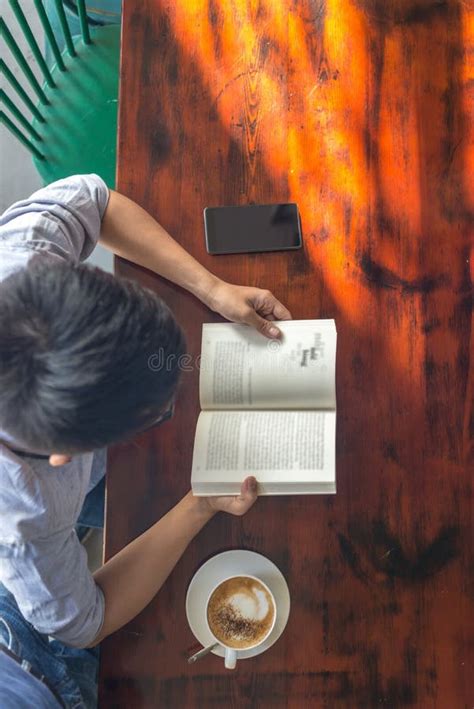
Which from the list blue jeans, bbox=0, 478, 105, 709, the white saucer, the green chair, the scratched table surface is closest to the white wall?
the green chair

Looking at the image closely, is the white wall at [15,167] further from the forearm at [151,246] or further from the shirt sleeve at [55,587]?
the shirt sleeve at [55,587]

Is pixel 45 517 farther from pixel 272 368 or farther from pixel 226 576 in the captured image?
pixel 272 368

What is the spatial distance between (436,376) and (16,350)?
2.19 feet

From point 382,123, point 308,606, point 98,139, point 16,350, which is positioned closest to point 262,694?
point 308,606

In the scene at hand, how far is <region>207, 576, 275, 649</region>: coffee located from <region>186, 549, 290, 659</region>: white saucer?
0.03 meters

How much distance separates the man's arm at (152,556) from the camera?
3.17 feet

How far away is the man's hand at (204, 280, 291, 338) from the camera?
1044 mm

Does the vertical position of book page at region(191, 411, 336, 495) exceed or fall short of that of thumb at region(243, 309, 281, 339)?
it falls short

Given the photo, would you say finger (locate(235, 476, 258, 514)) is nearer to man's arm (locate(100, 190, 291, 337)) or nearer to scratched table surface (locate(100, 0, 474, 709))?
scratched table surface (locate(100, 0, 474, 709))

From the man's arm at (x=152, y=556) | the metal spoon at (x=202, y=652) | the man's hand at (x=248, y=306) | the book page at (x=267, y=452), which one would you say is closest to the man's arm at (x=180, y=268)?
the man's hand at (x=248, y=306)

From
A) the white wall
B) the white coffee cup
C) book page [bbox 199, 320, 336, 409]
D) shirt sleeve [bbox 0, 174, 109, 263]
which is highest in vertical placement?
shirt sleeve [bbox 0, 174, 109, 263]

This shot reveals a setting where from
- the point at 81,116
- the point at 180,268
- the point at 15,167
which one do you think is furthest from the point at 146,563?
the point at 15,167

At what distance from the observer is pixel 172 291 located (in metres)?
1.10

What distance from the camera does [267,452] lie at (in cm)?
99
